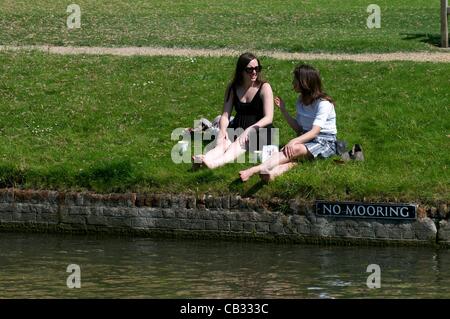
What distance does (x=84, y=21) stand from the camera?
27312 mm

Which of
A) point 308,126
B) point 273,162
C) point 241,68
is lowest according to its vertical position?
point 273,162

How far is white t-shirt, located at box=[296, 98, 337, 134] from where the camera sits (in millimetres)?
15492

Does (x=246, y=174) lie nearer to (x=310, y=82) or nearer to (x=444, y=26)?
(x=310, y=82)

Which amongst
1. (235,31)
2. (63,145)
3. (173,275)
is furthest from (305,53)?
(173,275)

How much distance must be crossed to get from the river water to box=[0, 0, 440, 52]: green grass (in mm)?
8381

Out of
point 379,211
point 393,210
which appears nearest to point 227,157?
point 379,211

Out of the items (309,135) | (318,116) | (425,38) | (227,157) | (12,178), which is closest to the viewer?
(309,135)

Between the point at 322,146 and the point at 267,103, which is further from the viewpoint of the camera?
the point at 267,103

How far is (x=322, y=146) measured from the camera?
612 inches

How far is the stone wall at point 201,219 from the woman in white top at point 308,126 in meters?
0.58

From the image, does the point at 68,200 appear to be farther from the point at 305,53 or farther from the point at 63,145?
the point at 305,53

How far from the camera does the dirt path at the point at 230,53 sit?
828 inches

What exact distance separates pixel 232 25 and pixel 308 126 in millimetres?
11345
